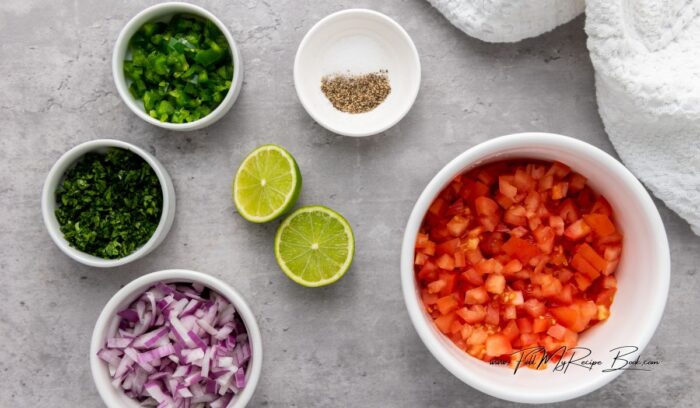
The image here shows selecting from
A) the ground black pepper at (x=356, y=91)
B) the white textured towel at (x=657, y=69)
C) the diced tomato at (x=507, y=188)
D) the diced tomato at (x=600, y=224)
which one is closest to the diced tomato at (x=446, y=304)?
the diced tomato at (x=507, y=188)

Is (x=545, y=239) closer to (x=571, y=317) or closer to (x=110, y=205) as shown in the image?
(x=571, y=317)

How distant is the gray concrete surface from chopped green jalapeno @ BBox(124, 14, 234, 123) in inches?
3.6

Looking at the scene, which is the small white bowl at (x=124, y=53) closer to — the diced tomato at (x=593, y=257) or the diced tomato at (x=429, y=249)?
the diced tomato at (x=429, y=249)

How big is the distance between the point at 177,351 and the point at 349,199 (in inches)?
26.4

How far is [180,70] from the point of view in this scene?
1833 millimetres

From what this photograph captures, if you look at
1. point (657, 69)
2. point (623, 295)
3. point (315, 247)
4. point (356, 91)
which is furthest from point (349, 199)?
point (657, 69)

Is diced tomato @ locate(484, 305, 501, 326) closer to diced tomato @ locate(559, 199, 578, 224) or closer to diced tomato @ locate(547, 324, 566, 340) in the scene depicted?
diced tomato @ locate(547, 324, 566, 340)

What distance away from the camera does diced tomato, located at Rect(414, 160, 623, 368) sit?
1632 mm

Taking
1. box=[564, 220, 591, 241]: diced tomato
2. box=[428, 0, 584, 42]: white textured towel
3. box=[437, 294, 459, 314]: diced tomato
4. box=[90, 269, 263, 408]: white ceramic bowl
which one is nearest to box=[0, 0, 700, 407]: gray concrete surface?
box=[428, 0, 584, 42]: white textured towel

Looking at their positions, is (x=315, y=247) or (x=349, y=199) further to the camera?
(x=349, y=199)

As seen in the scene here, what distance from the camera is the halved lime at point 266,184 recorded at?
1787mm

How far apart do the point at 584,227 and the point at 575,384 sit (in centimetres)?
41

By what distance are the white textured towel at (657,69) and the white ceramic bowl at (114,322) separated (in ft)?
4.03

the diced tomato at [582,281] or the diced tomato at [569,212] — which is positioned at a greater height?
the diced tomato at [569,212]
